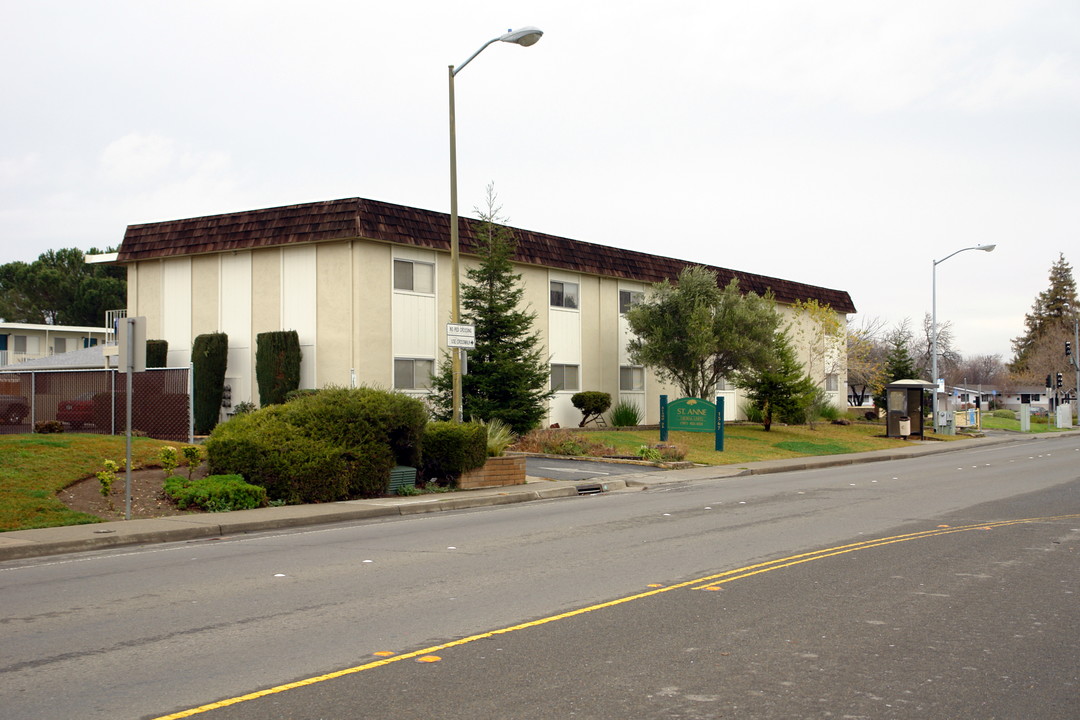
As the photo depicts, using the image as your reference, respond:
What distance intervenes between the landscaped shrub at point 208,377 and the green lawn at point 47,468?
40.7 ft

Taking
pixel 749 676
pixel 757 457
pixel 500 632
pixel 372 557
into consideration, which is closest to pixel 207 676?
pixel 500 632

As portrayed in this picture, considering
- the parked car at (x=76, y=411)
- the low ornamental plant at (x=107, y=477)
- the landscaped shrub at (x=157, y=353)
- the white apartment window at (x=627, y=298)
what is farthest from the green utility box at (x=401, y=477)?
the white apartment window at (x=627, y=298)

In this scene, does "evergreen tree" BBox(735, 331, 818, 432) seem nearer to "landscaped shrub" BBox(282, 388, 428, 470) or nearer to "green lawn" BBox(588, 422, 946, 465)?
"green lawn" BBox(588, 422, 946, 465)

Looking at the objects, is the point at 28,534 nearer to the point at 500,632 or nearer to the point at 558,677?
the point at 500,632

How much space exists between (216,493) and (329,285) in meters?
16.1

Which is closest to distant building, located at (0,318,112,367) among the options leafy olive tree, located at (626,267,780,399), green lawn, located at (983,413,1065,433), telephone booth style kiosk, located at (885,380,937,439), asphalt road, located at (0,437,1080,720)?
leafy olive tree, located at (626,267,780,399)

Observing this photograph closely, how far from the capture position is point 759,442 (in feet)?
114

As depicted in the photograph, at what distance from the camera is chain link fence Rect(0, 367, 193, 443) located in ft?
79.2

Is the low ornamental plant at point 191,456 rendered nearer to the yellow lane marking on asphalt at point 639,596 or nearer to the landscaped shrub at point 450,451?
the landscaped shrub at point 450,451

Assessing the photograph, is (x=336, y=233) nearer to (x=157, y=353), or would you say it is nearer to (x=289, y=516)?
(x=157, y=353)

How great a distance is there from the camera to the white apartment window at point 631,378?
4084 cm

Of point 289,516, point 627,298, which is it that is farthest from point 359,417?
point 627,298

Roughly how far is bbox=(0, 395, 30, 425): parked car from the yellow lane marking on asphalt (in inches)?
836

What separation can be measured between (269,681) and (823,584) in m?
5.23
